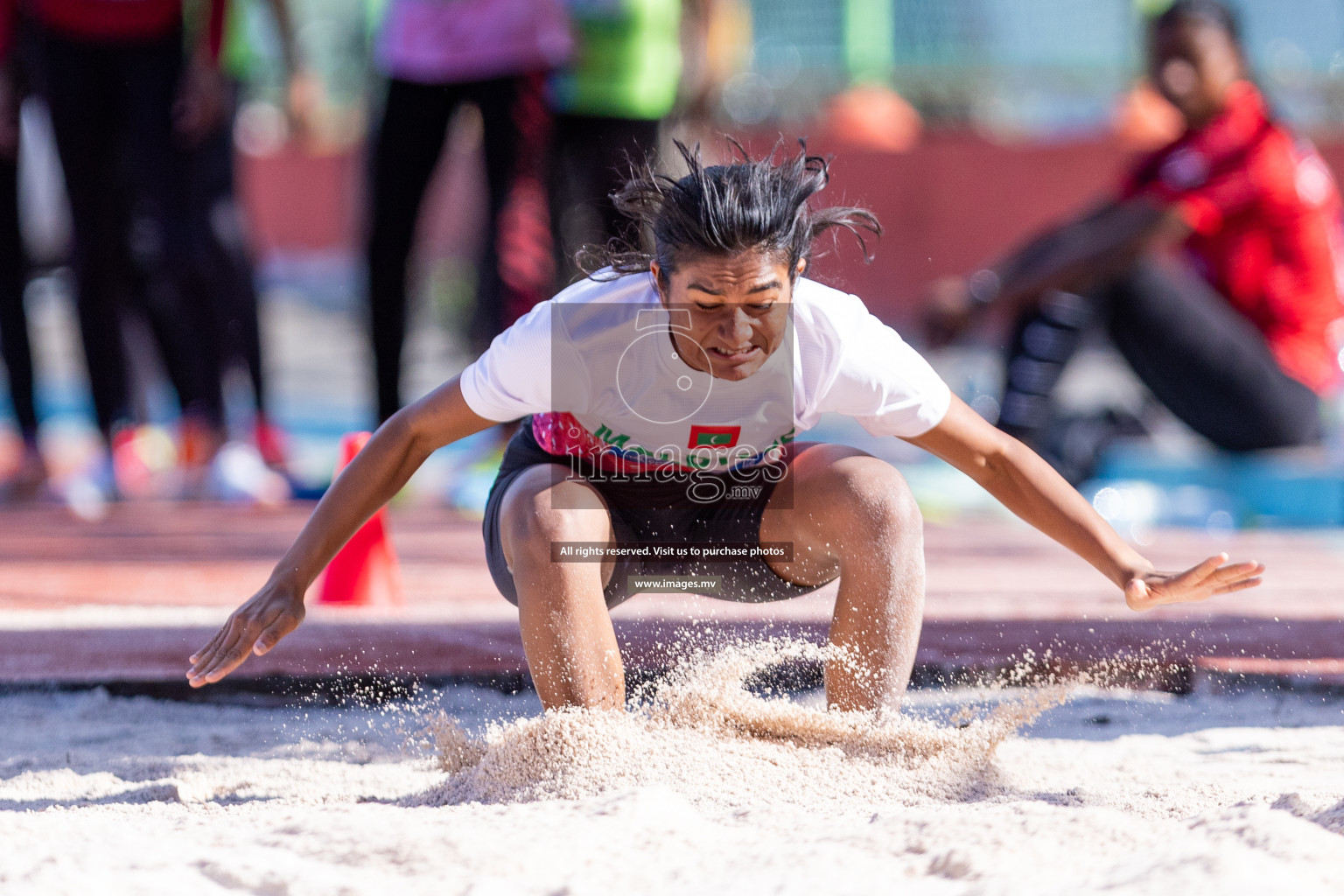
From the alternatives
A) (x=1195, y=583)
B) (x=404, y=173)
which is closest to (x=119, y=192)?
(x=404, y=173)

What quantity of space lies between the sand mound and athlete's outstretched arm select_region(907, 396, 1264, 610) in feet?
0.96

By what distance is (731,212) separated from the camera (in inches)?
73.2

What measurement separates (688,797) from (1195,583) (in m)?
0.77

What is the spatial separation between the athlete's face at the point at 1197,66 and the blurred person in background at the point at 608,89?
4.84 ft

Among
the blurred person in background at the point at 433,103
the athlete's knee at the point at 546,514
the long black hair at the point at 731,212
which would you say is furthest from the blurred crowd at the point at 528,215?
the athlete's knee at the point at 546,514

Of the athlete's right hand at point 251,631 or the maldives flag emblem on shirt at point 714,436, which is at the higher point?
the maldives flag emblem on shirt at point 714,436

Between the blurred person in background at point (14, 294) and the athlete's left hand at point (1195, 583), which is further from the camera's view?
the blurred person in background at point (14, 294)

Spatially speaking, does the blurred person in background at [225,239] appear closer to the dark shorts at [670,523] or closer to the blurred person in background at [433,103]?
the blurred person in background at [433,103]

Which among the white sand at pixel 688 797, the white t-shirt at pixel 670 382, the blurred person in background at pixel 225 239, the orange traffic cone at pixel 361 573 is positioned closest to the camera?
the white sand at pixel 688 797

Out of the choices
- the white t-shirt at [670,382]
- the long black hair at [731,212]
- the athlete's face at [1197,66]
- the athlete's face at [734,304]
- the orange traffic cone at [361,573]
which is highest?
the athlete's face at [1197,66]

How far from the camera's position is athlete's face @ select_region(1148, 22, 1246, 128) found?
3.95 meters

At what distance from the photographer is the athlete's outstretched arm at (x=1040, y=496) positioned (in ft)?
6.30

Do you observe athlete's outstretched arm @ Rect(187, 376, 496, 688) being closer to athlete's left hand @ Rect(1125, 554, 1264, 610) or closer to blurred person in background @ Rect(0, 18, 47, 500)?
athlete's left hand @ Rect(1125, 554, 1264, 610)

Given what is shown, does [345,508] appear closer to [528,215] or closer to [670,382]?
[670,382]
